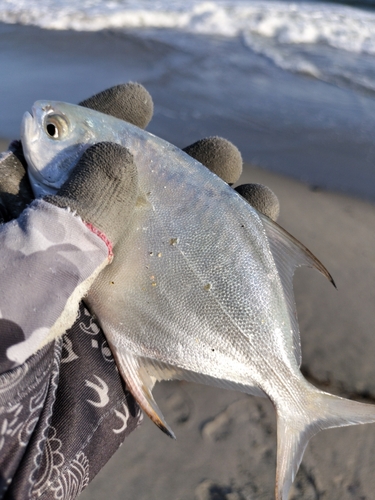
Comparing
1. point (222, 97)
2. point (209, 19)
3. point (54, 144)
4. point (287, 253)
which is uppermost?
point (54, 144)

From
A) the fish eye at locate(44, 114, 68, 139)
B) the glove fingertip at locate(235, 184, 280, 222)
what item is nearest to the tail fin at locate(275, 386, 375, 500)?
the glove fingertip at locate(235, 184, 280, 222)

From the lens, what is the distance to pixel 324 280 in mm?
3324

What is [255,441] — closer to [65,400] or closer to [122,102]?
[65,400]

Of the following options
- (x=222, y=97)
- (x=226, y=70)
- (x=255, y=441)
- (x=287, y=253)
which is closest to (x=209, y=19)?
(x=226, y=70)

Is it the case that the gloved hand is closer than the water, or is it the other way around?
the gloved hand

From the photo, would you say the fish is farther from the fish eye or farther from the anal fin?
the fish eye

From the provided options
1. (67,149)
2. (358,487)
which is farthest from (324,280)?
(67,149)

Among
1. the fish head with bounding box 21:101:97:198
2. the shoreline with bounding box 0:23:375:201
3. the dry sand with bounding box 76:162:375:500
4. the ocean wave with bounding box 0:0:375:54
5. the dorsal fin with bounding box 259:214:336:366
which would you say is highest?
the fish head with bounding box 21:101:97:198

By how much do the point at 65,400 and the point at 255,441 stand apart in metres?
1.20

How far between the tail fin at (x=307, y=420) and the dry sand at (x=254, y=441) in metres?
0.60

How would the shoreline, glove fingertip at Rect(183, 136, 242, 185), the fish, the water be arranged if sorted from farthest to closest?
1. the water
2. the shoreline
3. glove fingertip at Rect(183, 136, 242, 185)
4. the fish

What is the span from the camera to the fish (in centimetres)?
169

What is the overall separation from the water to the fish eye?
9.25 feet

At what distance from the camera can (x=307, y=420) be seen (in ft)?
5.63
